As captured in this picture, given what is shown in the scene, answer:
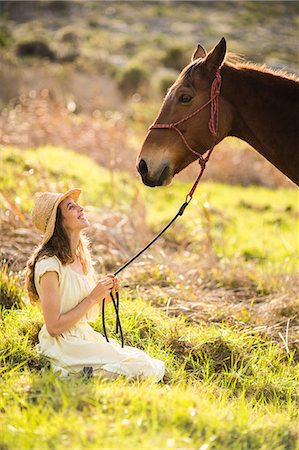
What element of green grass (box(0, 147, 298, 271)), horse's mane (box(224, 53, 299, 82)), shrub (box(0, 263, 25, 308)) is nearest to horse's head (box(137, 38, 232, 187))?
horse's mane (box(224, 53, 299, 82))

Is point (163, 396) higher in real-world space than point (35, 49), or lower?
lower

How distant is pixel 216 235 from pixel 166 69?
20.3 meters

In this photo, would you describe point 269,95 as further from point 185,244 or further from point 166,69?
point 166,69

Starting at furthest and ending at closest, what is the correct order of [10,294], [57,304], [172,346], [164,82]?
[164,82] < [10,294] < [172,346] < [57,304]

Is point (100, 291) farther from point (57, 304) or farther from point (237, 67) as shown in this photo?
point (237, 67)

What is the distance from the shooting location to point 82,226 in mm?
3633

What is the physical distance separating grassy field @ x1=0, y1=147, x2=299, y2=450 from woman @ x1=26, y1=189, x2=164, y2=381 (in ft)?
0.48

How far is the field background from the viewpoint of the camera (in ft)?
9.60

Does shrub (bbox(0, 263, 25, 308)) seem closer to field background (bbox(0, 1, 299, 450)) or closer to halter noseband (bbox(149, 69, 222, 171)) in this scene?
field background (bbox(0, 1, 299, 450))

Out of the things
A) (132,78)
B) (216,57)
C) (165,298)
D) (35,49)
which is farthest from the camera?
(35,49)

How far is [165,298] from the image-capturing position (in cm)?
520

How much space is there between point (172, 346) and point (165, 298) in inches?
32.6

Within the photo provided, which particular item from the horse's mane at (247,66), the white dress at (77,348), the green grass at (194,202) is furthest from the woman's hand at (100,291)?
the green grass at (194,202)

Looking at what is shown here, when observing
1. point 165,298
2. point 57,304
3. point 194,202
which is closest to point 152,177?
point 57,304
